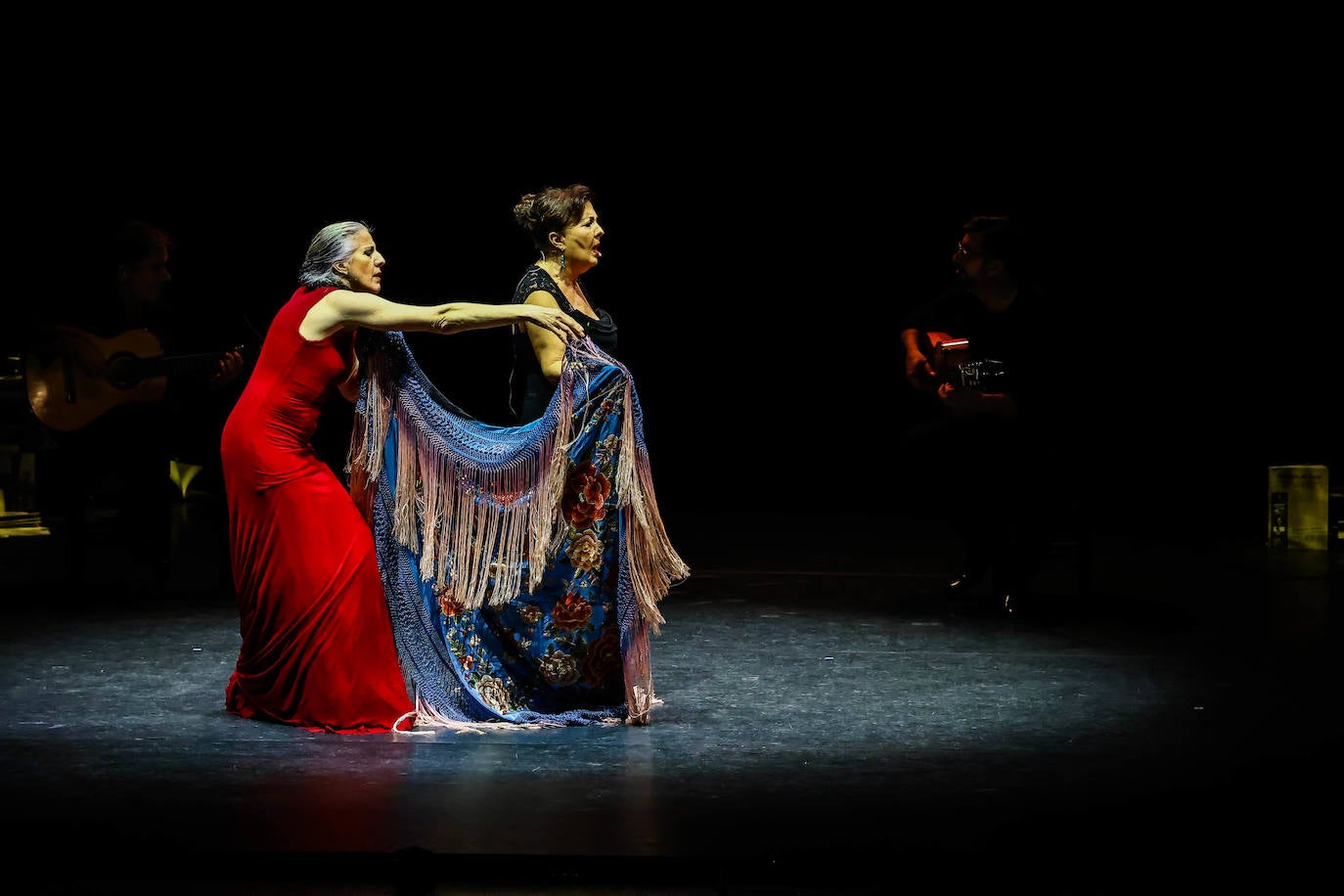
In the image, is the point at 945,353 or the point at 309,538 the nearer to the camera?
the point at 309,538

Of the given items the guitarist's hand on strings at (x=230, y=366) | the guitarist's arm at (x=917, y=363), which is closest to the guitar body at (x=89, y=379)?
the guitarist's hand on strings at (x=230, y=366)

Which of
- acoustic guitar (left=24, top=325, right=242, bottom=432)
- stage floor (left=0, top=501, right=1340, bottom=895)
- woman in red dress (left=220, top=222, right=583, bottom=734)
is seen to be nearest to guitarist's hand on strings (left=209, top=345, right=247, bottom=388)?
acoustic guitar (left=24, top=325, right=242, bottom=432)

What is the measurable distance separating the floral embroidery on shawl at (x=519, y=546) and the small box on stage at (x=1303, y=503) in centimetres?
409

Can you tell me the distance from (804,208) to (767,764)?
4.88 metres

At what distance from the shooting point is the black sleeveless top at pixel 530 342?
398 cm

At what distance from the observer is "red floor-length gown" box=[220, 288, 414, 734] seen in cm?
378

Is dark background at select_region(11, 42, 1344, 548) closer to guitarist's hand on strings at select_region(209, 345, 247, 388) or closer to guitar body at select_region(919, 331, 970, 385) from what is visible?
guitarist's hand on strings at select_region(209, 345, 247, 388)

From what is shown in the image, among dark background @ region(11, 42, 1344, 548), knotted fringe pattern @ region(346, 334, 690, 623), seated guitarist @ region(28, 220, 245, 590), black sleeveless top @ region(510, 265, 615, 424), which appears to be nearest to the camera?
knotted fringe pattern @ region(346, 334, 690, 623)

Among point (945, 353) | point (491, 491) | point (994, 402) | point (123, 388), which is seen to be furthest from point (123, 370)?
point (994, 402)

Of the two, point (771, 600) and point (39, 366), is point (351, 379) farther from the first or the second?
point (39, 366)

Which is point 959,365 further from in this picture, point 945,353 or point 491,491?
point 491,491

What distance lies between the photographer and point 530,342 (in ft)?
13.1

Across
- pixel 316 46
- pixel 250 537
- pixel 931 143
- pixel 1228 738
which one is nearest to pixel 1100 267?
pixel 931 143

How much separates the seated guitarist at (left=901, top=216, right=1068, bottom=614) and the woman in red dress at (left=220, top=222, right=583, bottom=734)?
6.70ft
